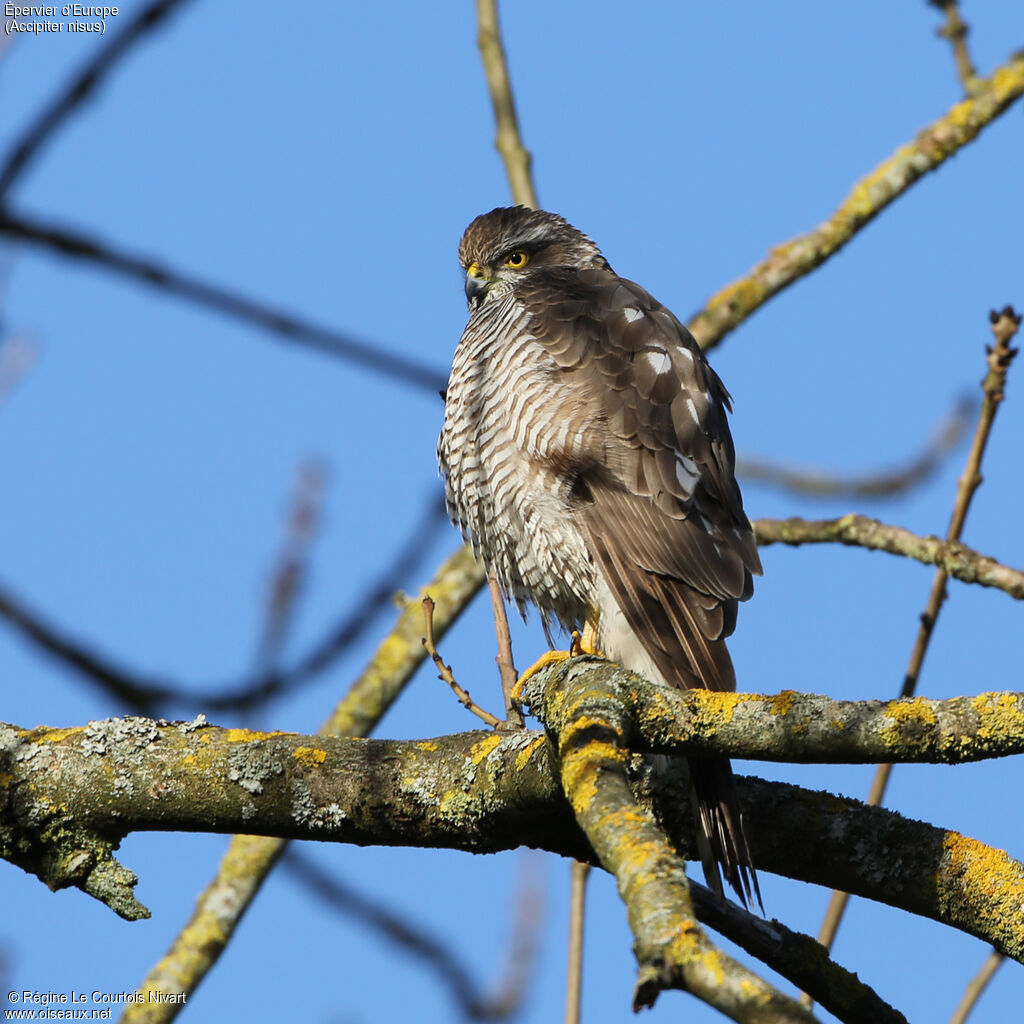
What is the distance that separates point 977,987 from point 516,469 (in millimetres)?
2235

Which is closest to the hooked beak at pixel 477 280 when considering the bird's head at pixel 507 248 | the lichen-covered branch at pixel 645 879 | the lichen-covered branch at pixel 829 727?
the bird's head at pixel 507 248

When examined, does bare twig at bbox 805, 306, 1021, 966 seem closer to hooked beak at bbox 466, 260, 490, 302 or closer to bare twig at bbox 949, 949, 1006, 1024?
bare twig at bbox 949, 949, 1006, 1024

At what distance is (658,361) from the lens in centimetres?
493

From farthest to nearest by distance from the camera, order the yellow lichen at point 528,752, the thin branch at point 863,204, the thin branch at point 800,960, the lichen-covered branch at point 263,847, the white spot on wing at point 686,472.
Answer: the thin branch at point 863,204 < the white spot on wing at point 686,472 < the lichen-covered branch at point 263,847 < the yellow lichen at point 528,752 < the thin branch at point 800,960

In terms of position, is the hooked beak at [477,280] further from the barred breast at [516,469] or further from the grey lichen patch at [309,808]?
the grey lichen patch at [309,808]

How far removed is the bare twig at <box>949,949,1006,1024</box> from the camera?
3529 mm

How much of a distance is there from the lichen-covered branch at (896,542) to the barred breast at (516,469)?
2.93 feet

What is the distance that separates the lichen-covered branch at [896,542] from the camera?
14.7 feet

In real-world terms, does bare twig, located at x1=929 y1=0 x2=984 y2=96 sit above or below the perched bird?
above

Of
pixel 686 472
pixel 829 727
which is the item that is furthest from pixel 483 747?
pixel 686 472

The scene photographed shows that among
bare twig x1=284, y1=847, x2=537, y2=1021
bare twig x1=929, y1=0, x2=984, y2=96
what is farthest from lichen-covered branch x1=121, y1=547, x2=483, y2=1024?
bare twig x1=929, y1=0, x2=984, y2=96

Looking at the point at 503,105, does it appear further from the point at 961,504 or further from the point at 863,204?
the point at 961,504

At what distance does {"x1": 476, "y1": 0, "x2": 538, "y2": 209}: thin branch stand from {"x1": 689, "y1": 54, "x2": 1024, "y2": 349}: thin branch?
98 cm

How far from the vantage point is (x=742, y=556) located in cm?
455
